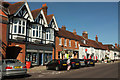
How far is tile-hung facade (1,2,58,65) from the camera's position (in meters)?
18.5

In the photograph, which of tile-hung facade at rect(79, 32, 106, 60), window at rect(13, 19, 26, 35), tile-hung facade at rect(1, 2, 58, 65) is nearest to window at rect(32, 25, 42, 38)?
tile-hung facade at rect(1, 2, 58, 65)

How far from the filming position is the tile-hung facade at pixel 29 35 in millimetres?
18547

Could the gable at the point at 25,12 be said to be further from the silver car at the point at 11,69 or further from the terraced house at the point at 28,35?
the silver car at the point at 11,69

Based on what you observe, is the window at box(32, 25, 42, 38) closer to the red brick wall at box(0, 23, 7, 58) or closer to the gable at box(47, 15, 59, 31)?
the gable at box(47, 15, 59, 31)

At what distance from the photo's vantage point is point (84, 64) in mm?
22375

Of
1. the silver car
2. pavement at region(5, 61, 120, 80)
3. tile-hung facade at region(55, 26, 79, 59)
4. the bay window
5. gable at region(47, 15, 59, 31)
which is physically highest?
gable at region(47, 15, 59, 31)

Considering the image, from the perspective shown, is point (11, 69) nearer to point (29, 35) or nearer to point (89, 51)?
point (29, 35)

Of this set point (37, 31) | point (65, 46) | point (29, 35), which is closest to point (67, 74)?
point (29, 35)

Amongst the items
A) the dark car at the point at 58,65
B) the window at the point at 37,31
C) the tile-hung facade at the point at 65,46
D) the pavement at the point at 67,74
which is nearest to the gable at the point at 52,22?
the tile-hung facade at the point at 65,46

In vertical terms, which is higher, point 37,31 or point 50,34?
point 37,31

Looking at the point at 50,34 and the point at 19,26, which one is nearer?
the point at 19,26

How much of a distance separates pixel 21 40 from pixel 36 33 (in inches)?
142

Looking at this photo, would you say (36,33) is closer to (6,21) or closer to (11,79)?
(6,21)

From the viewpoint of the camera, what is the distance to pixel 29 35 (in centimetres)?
2105
